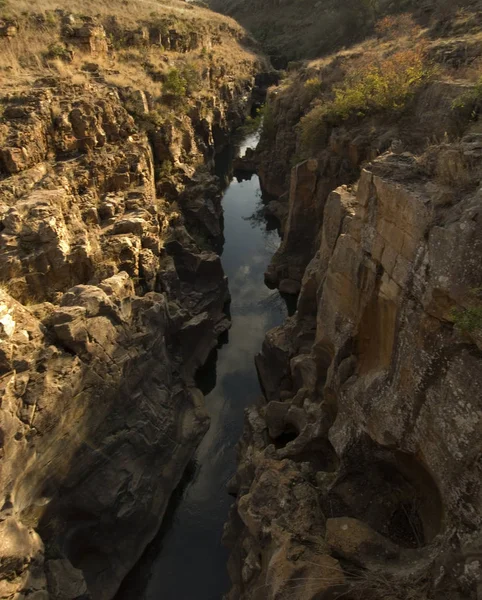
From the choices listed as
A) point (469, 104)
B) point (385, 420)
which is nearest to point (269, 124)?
point (469, 104)

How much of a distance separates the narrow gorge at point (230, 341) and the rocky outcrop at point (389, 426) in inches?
1.8

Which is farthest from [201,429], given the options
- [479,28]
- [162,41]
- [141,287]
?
[162,41]

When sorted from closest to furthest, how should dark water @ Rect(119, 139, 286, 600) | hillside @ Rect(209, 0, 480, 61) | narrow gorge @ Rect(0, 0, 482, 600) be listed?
narrow gorge @ Rect(0, 0, 482, 600) < dark water @ Rect(119, 139, 286, 600) < hillside @ Rect(209, 0, 480, 61)

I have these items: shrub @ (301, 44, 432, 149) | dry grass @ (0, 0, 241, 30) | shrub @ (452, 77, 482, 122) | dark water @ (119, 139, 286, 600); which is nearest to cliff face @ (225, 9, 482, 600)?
dark water @ (119, 139, 286, 600)

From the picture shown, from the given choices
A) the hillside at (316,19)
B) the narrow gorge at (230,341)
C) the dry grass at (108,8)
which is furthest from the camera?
the hillside at (316,19)

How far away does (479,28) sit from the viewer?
23141 mm

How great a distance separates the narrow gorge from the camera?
25.1ft

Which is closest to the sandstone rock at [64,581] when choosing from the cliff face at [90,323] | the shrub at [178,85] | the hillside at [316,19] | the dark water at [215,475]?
the cliff face at [90,323]

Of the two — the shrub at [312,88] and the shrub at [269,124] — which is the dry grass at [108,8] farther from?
the shrub at [312,88]

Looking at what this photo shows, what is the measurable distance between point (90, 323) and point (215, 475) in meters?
7.02

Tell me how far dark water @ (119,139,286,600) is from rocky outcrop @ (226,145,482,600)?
207 cm

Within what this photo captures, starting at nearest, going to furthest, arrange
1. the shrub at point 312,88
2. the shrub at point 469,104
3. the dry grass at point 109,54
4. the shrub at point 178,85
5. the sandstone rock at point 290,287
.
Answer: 1. the shrub at point 469,104
2. the dry grass at point 109,54
3. the sandstone rock at point 290,287
4. the shrub at point 178,85
5. the shrub at point 312,88

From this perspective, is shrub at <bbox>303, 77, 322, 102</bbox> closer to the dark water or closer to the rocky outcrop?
the dark water

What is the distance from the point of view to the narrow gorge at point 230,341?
25.1ft
